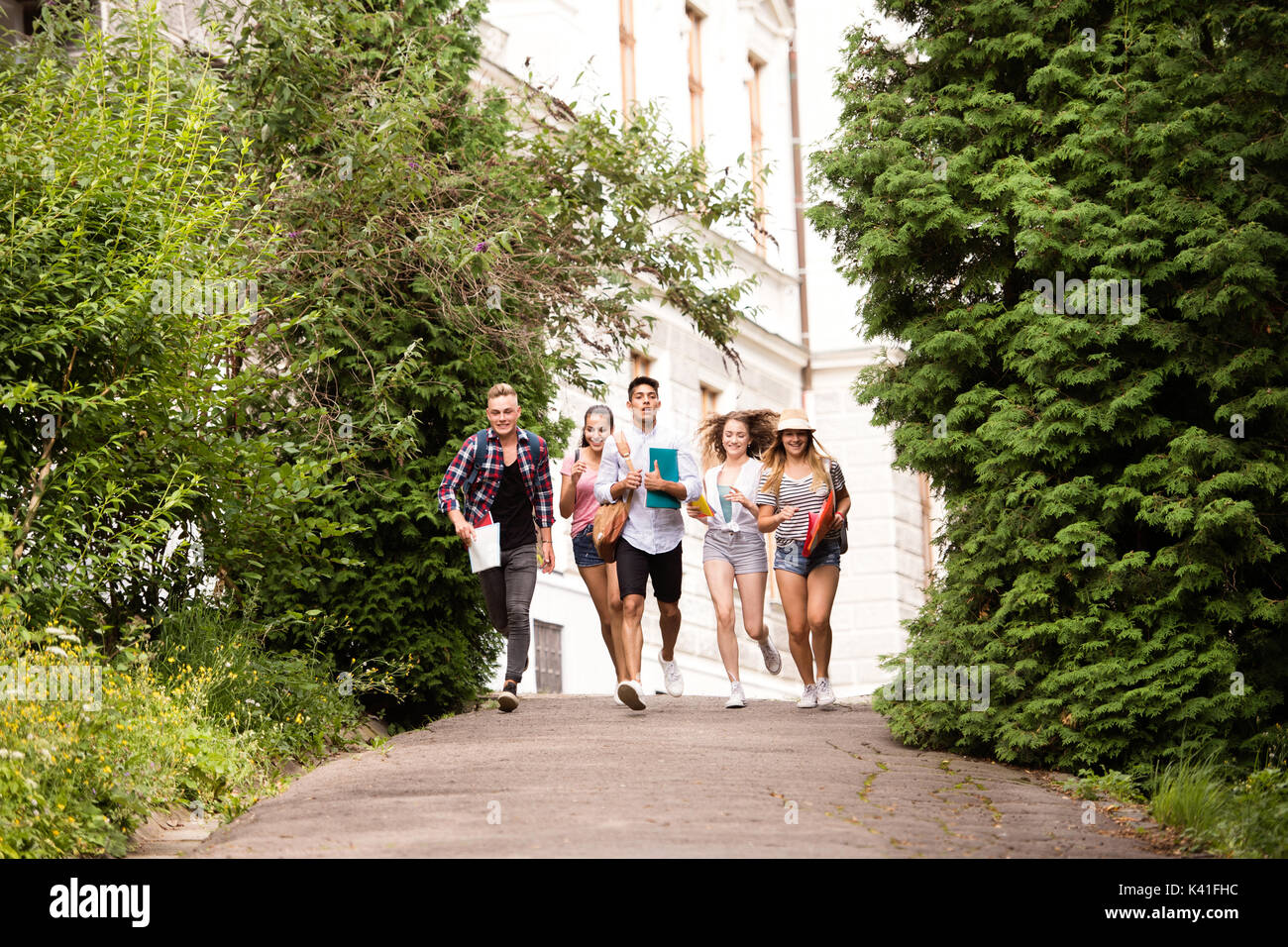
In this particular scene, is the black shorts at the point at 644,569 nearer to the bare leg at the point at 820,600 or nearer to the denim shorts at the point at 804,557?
the denim shorts at the point at 804,557

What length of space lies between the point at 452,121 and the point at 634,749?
5.62 m

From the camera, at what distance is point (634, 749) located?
9875mm

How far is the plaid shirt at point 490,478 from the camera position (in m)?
11.7

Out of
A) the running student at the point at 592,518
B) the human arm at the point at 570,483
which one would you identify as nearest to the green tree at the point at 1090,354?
the running student at the point at 592,518

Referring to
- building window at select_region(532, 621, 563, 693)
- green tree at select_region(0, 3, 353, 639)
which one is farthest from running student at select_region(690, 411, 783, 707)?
building window at select_region(532, 621, 563, 693)

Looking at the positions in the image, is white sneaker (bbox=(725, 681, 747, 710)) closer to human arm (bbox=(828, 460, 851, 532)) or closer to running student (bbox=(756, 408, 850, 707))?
running student (bbox=(756, 408, 850, 707))

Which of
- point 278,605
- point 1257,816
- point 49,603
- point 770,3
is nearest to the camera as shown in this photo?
point 1257,816

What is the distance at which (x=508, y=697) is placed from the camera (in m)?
12.0

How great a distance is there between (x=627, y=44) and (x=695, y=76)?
2145mm

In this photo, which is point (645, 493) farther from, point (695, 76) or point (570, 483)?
point (695, 76)
